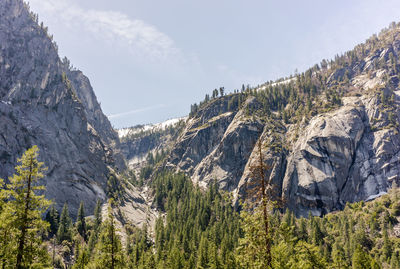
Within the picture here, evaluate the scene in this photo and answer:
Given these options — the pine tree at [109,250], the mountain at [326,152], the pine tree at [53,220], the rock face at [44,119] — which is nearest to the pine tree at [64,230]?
the pine tree at [53,220]

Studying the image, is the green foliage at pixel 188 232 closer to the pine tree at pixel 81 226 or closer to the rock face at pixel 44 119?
the pine tree at pixel 81 226

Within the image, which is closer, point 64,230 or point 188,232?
point 64,230

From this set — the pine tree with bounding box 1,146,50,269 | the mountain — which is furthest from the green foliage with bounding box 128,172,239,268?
the pine tree with bounding box 1,146,50,269

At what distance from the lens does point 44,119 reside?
526 feet

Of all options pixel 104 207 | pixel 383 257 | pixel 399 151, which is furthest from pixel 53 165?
pixel 399 151

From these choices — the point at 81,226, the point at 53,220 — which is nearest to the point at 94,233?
the point at 81,226

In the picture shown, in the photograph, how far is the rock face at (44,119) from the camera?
140m

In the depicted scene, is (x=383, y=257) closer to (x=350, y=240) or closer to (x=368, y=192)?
(x=350, y=240)

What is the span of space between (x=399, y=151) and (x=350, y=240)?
80815 mm

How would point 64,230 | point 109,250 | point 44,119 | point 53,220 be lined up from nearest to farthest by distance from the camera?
point 109,250 → point 64,230 → point 53,220 → point 44,119

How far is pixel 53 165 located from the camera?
487 feet

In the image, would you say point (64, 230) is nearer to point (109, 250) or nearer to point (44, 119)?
point (44, 119)

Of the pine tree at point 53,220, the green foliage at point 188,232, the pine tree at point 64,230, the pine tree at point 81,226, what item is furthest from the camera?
the pine tree at point 81,226

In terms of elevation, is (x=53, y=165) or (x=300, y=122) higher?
(x=300, y=122)
